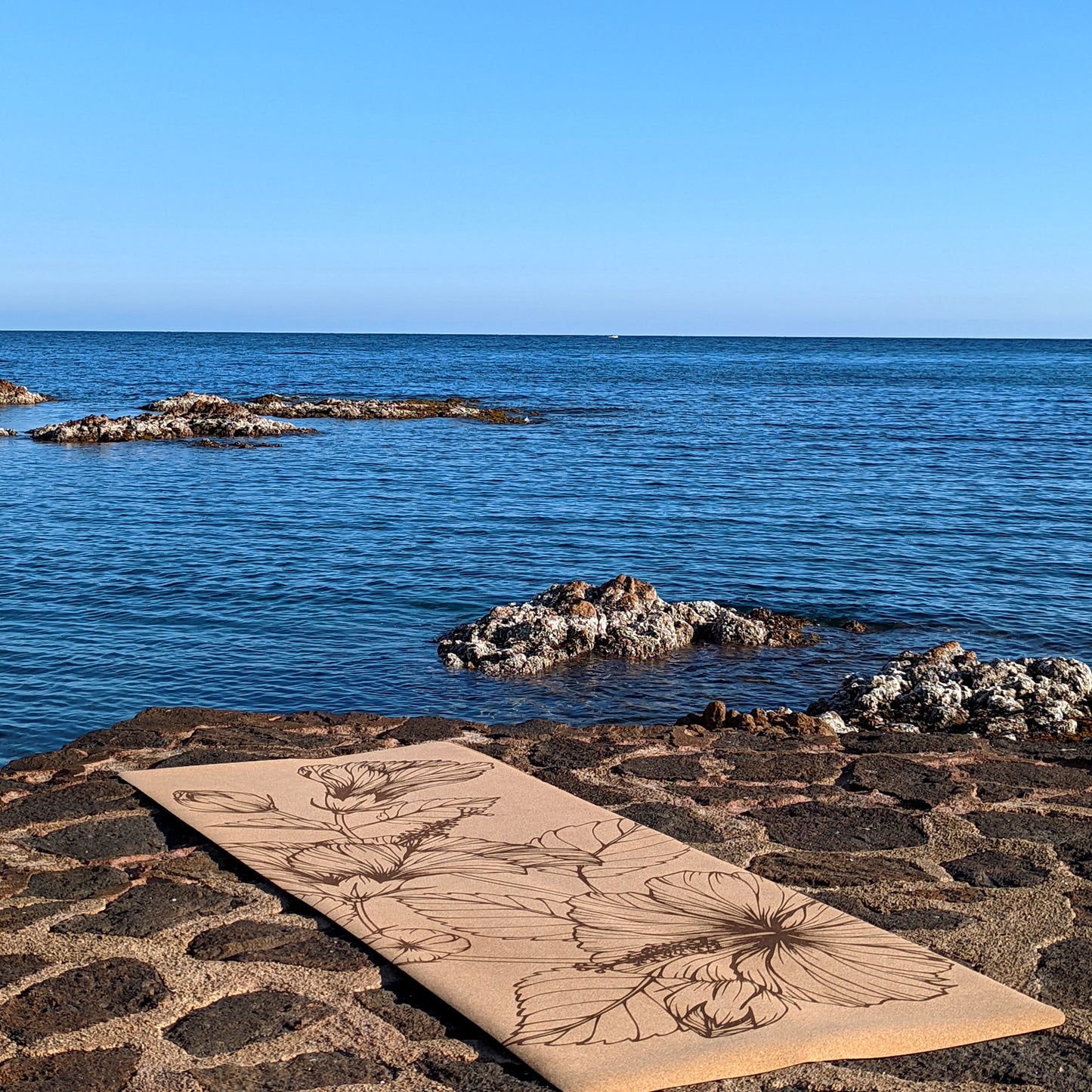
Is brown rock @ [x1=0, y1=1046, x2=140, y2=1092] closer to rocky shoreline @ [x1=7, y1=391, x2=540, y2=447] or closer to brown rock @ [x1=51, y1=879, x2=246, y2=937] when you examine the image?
brown rock @ [x1=51, y1=879, x2=246, y2=937]

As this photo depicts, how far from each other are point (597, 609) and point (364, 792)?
273 inches

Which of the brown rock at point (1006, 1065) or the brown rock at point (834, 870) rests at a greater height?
the brown rock at point (1006, 1065)

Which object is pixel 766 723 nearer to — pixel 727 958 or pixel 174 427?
pixel 727 958

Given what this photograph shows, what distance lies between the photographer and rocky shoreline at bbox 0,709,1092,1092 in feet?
12.8

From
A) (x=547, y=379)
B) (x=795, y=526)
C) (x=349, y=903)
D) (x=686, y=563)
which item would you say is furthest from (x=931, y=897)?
(x=547, y=379)

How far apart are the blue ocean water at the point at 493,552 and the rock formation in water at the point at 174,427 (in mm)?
1572

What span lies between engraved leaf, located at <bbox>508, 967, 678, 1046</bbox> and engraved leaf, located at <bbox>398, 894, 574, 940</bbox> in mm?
335

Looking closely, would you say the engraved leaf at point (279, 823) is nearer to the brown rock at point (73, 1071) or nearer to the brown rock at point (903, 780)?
the brown rock at point (73, 1071)

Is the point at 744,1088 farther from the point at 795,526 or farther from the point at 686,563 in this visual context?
the point at 795,526

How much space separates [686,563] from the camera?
57.0 feet

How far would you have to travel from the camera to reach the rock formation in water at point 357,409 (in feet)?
134

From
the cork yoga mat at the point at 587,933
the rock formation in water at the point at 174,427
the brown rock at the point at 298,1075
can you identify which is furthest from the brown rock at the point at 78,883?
the rock formation in water at the point at 174,427

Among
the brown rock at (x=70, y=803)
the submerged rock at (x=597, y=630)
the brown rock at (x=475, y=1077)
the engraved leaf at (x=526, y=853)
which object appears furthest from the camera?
the submerged rock at (x=597, y=630)

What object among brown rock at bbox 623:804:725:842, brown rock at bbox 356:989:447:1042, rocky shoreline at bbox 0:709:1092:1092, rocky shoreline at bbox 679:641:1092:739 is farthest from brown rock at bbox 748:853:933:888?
rocky shoreline at bbox 679:641:1092:739
